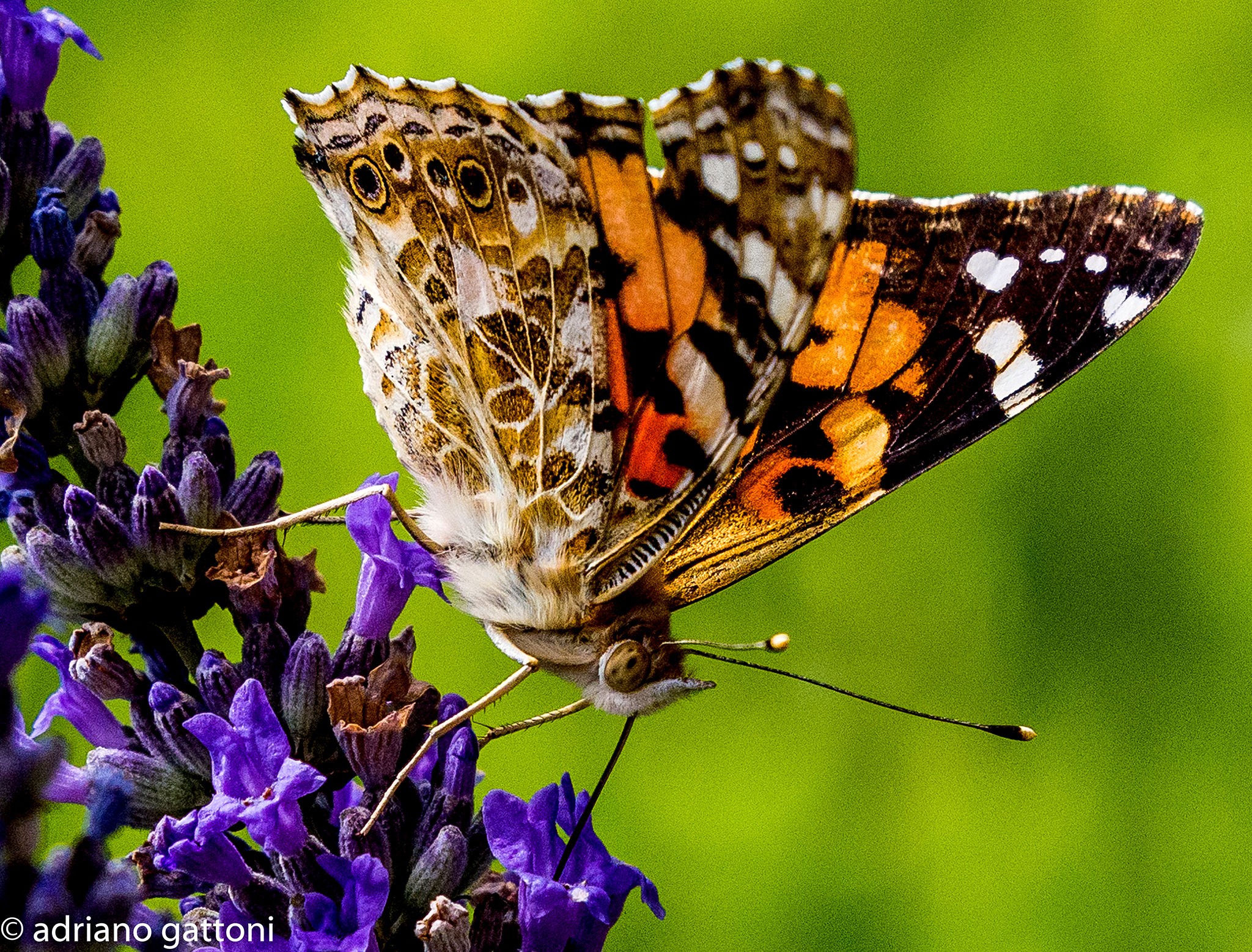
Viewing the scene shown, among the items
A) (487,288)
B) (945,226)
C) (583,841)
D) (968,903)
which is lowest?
(583,841)

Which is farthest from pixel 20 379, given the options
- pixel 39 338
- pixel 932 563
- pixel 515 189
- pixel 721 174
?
pixel 932 563

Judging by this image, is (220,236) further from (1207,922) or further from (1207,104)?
(1207,922)

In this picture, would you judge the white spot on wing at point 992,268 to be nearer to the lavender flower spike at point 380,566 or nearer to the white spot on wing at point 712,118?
the white spot on wing at point 712,118

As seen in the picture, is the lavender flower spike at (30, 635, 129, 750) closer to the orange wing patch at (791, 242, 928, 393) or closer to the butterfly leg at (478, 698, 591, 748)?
the butterfly leg at (478, 698, 591, 748)

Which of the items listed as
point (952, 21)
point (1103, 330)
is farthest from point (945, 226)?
point (952, 21)

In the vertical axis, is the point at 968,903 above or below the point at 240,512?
above

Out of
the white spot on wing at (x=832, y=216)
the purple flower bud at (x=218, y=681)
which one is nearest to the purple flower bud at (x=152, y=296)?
the purple flower bud at (x=218, y=681)

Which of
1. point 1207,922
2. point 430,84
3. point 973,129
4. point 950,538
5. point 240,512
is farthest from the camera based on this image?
→ point 973,129
